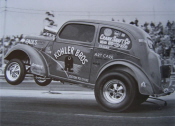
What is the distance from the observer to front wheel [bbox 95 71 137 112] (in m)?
3.84

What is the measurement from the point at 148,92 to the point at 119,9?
159 cm

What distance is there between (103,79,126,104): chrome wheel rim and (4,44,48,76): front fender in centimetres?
131

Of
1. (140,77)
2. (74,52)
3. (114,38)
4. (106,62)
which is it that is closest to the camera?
(140,77)

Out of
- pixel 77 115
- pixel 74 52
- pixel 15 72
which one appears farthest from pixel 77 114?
pixel 15 72

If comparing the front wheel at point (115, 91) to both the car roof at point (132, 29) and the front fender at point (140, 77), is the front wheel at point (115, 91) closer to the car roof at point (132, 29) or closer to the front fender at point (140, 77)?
the front fender at point (140, 77)

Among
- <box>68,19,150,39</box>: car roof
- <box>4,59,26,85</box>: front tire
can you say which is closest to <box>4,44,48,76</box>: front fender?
<box>4,59,26,85</box>: front tire

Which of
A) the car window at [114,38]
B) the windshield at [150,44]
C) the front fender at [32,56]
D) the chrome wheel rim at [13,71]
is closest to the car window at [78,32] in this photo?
the car window at [114,38]

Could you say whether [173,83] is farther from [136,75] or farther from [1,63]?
[1,63]

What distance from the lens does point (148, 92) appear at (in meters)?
3.78

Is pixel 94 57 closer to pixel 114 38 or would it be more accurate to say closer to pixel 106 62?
pixel 106 62

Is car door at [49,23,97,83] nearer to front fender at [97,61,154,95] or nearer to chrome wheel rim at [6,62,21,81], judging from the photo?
front fender at [97,61,154,95]

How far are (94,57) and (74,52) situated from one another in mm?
408

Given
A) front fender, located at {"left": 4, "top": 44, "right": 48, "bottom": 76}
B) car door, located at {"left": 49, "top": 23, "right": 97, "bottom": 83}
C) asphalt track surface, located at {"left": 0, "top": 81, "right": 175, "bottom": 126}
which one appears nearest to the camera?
asphalt track surface, located at {"left": 0, "top": 81, "right": 175, "bottom": 126}

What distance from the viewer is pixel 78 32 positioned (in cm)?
451
